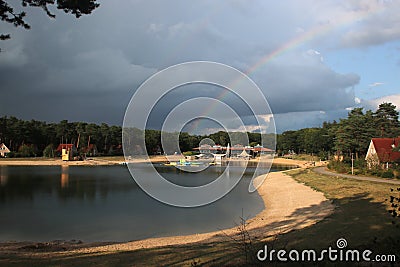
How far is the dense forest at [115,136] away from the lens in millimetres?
52287

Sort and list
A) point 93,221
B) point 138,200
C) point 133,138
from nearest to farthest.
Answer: point 93,221 < point 138,200 < point 133,138

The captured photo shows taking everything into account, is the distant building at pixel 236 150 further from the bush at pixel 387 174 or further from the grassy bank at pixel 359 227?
the grassy bank at pixel 359 227

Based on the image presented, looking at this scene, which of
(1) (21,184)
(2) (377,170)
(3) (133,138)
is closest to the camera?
(2) (377,170)

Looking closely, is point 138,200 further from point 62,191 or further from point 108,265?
point 108,265

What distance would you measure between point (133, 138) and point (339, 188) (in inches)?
3110

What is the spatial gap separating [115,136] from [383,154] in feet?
235

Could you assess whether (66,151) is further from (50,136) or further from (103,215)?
(103,215)

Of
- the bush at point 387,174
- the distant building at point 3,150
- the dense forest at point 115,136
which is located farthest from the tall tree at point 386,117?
the distant building at point 3,150

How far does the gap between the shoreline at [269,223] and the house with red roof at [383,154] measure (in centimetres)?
892

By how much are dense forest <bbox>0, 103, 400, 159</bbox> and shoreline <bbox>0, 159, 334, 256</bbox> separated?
21091 millimetres

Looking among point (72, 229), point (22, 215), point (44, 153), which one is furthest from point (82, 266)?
point (44, 153)

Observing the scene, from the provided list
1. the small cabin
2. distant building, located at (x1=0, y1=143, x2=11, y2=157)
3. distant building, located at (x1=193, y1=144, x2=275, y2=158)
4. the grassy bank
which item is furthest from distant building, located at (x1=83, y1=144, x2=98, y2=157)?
the grassy bank

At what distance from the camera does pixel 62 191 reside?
29.9m

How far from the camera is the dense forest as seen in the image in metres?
52.3
